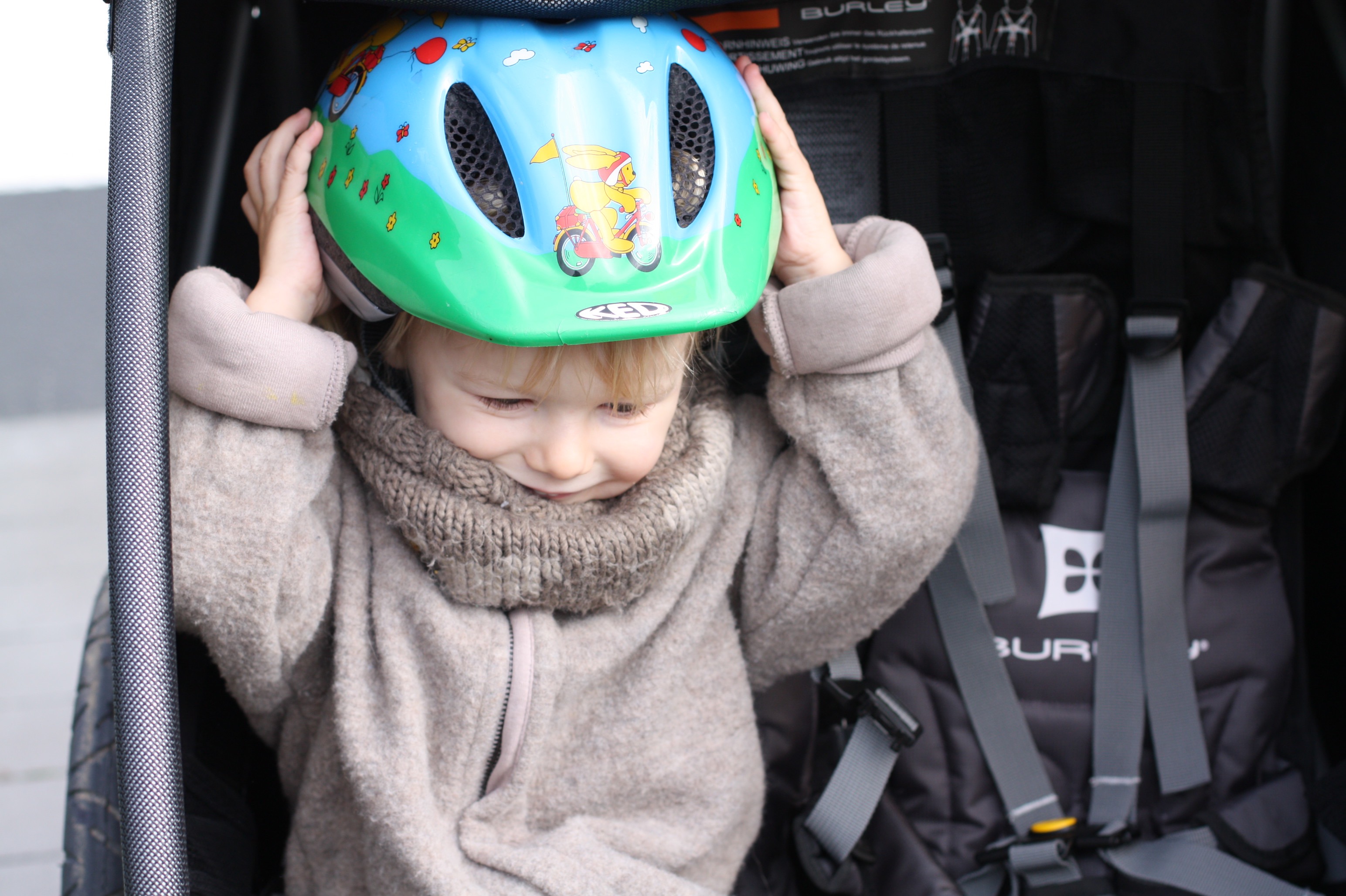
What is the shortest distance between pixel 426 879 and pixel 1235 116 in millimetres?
1075

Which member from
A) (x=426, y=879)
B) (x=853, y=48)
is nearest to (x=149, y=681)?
(x=426, y=879)

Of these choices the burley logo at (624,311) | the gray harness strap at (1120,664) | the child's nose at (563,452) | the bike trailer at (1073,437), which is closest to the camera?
the burley logo at (624,311)

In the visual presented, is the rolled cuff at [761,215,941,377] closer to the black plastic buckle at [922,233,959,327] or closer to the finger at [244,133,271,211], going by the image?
the black plastic buckle at [922,233,959,327]

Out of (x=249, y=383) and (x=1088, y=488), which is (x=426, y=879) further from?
(x=1088, y=488)

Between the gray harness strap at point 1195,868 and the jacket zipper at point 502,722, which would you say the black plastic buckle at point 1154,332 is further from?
the jacket zipper at point 502,722

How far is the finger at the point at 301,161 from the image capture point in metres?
1.00

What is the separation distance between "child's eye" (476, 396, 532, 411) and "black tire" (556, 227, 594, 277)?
0.14m

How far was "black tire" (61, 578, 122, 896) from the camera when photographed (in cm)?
104

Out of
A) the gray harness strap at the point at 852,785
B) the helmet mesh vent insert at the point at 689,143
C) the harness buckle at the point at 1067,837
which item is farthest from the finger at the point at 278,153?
the harness buckle at the point at 1067,837

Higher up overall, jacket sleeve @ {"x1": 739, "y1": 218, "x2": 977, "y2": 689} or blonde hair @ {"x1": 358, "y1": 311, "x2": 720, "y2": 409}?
blonde hair @ {"x1": 358, "y1": 311, "x2": 720, "y2": 409}

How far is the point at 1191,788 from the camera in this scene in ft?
4.38

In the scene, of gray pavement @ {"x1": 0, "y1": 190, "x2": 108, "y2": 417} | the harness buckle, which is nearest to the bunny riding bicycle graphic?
the harness buckle

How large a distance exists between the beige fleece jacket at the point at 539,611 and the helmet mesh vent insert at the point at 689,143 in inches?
6.3

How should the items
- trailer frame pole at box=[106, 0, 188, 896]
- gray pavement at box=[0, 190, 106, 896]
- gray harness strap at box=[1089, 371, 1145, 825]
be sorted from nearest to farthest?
1. trailer frame pole at box=[106, 0, 188, 896]
2. gray harness strap at box=[1089, 371, 1145, 825]
3. gray pavement at box=[0, 190, 106, 896]
